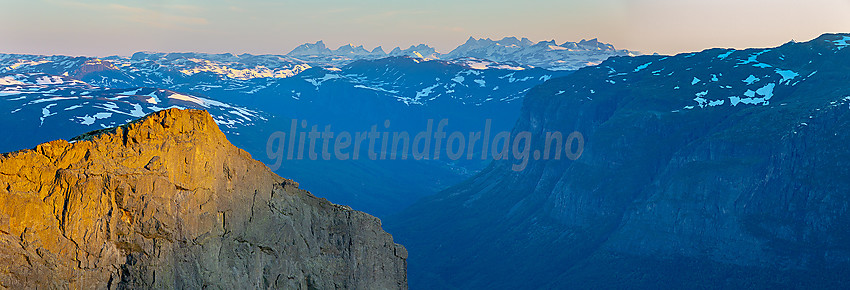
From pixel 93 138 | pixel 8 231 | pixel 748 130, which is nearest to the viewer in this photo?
pixel 8 231

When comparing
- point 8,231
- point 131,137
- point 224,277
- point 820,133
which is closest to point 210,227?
point 224,277

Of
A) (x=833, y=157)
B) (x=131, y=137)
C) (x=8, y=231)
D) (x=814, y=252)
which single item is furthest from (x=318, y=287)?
(x=833, y=157)

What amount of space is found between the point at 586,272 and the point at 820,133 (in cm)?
6240

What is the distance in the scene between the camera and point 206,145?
168 ft

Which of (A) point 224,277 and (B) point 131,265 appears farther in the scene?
(A) point 224,277

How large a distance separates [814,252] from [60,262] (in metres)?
157

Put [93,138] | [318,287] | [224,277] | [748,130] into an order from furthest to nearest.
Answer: [748,130]
[318,287]
[224,277]
[93,138]

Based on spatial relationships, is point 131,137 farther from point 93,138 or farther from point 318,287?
point 318,287

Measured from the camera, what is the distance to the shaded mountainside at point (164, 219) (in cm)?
4366

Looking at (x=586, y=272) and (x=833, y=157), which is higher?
(x=833, y=157)

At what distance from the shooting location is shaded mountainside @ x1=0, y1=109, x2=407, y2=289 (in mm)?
43656

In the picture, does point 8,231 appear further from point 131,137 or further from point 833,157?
point 833,157

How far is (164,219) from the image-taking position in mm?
48094

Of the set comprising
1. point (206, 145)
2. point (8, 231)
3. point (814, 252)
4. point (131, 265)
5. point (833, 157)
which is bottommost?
point (814, 252)
